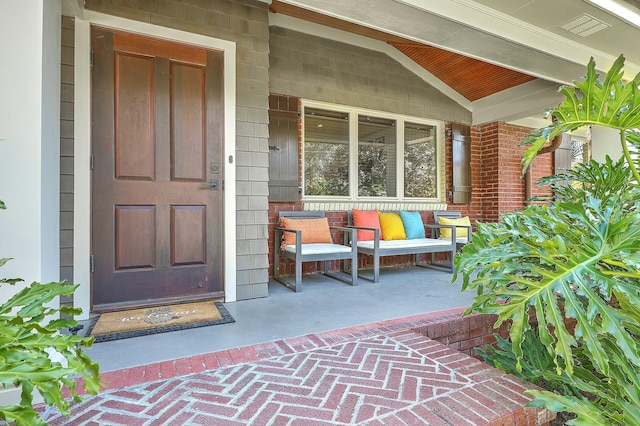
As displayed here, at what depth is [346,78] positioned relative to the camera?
453 centimetres

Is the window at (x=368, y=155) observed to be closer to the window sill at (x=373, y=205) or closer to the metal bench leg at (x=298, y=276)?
the window sill at (x=373, y=205)

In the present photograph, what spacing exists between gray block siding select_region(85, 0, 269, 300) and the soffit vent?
2.90 meters

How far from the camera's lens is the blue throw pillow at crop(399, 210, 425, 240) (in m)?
4.59

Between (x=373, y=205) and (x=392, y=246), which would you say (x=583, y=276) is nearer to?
(x=392, y=246)

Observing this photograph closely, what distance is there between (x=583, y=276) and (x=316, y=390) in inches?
44.7

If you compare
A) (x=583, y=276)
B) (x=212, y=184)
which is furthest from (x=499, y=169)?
(x=583, y=276)

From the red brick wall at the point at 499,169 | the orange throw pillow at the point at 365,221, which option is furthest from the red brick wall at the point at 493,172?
the orange throw pillow at the point at 365,221

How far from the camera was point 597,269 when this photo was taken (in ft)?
3.71

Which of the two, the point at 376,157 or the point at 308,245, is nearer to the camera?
the point at 308,245

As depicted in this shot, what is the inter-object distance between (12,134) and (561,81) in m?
5.01

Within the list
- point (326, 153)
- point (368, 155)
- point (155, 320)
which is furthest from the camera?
point (368, 155)

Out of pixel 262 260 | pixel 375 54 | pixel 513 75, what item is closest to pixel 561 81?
pixel 513 75

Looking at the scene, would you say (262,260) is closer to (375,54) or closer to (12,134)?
(12,134)

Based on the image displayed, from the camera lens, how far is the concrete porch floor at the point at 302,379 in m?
1.25
